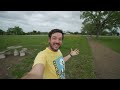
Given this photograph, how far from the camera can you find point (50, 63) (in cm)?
152

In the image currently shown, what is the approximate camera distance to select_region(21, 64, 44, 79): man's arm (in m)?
1.20

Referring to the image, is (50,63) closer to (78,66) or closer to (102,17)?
(78,66)

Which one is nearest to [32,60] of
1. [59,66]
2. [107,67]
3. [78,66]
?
[78,66]

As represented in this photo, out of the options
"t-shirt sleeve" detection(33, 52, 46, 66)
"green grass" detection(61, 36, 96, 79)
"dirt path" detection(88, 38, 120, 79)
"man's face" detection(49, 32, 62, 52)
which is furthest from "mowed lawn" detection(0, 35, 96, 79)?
"t-shirt sleeve" detection(33, 52, 46, 66)

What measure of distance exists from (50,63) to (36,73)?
0.94 ft

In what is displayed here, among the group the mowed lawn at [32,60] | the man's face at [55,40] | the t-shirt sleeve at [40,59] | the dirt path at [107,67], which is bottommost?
the dirt path at [107,67]

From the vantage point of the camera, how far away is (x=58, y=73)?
155cm

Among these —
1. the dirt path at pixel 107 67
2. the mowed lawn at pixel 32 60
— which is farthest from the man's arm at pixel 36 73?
the dirt path at pixel 107 67

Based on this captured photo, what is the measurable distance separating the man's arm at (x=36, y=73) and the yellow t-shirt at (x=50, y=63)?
0.17 ft

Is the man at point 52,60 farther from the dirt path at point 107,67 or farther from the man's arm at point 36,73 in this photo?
the dirt path at point 107,67

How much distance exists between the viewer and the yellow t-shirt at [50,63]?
1470 mm
